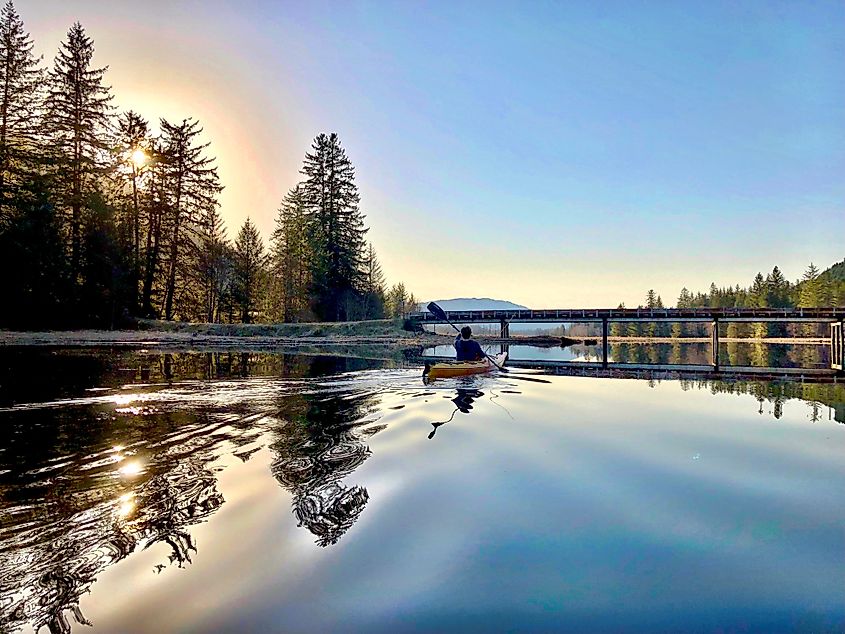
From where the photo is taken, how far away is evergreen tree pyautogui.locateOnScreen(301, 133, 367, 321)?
5409 cm

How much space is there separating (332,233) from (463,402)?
1722 inches

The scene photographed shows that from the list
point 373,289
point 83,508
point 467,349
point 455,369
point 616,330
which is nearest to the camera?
point 83,508

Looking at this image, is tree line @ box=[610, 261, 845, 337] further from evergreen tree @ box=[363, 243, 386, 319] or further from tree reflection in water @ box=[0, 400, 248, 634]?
tree reflection in water @ box=[0, 400, 248, 634]

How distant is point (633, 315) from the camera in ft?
159

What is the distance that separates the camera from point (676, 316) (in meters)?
46.2

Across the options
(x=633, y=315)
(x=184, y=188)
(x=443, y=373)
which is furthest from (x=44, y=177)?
(x=633, y=315)

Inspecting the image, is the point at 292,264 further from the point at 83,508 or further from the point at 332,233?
the point at 83,508

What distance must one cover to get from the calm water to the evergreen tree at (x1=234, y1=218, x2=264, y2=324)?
145 ft

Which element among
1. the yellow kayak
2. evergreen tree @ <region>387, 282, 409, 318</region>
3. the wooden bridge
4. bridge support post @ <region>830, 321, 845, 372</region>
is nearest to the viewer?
the yellow kayak

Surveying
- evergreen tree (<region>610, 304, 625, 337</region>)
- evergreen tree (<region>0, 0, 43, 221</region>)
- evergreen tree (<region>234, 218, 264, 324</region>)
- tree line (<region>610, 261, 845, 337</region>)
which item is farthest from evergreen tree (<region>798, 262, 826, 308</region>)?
evergreen tree (<region>0, 0, 43, 221</region>)

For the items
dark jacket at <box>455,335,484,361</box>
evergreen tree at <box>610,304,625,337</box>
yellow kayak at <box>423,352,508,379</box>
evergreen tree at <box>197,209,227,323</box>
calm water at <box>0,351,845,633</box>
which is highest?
evergreen tree at <box>197,209,227,323</box>

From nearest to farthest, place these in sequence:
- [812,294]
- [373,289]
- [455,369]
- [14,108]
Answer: [455,369] → [14,108] → [373,289] → [812,294]

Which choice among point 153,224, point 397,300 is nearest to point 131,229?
point 153,224

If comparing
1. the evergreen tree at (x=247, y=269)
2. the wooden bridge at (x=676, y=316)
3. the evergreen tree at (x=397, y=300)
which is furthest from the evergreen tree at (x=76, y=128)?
the evergreen tree at (x=397, y=300)
